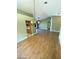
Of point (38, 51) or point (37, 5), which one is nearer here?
point (38, 51)

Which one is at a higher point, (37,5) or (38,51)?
(37,5)

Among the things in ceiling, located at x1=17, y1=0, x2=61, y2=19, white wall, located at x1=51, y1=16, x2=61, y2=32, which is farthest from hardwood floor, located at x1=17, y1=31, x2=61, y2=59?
white wall, located at x1=51, y1=16, x2=61, y2=32

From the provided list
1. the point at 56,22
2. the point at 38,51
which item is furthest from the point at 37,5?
the point at 56,22

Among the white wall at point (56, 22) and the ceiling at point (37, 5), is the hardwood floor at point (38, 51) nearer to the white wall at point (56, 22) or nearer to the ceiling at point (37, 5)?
the ceiling at point (37, 5)

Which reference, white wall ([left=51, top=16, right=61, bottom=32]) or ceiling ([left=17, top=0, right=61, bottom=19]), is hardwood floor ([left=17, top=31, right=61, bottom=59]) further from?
white wall ([left=51, top=16, right=61, bottom=32])

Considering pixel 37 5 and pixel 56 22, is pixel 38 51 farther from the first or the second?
pixel 56 22
